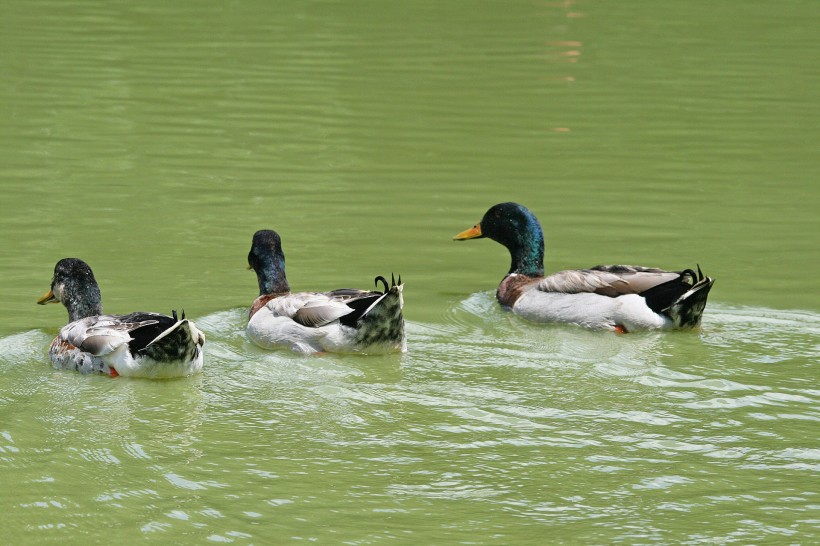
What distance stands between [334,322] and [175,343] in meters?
1.22

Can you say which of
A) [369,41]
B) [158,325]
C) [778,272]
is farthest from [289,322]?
[369,41]

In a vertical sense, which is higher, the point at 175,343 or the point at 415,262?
the point at 415,262

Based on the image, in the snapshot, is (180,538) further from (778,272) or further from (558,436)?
(778,272)

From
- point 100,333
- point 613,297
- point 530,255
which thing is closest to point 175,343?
point 100,333

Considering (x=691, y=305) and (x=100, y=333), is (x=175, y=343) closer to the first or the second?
(x=100, y=333)

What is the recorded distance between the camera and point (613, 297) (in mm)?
10539

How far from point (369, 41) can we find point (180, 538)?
1955 cm

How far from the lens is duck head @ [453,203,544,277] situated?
1193cm

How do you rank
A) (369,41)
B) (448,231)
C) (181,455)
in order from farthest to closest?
(369,41) → (448,231) → (181,455)

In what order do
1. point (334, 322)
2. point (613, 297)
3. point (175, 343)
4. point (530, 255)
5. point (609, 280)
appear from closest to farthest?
point (175, 343), point (334, 322), point (613, 297), point (609, 280), point (530, 255)

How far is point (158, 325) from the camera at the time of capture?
29.5ft

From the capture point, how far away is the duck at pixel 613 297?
10.2 meters

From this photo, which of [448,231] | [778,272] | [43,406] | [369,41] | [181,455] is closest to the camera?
[181,455]

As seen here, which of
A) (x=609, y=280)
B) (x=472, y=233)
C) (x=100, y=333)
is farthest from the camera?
(x=472, y=233)
